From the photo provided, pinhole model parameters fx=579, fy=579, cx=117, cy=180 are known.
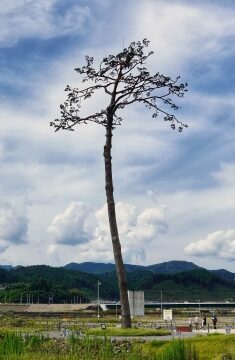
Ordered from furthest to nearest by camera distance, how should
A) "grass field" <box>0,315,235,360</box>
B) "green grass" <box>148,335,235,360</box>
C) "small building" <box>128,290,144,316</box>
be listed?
"small building" <box>128,290,144,316</box>
"green grass" <box>148,335,235,360</box>
"grass field" <box>0,315,235,360</box>

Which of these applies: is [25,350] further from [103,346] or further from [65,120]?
[65,120]

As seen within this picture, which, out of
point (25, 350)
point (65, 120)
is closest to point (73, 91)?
point (65, 120)

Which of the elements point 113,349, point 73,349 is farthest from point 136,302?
point 73,349

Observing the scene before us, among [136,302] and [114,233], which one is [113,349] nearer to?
[114,233]

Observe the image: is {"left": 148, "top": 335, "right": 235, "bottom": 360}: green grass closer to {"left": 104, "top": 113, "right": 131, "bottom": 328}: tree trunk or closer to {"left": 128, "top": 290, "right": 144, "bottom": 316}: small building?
{"left": 104, "top": 113, "right": 131, "bottom": 328}: tree trunk

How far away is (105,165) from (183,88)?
16.3 ft

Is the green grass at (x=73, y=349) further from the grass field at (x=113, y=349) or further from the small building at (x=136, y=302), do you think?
the small building at (x=136, y=302)

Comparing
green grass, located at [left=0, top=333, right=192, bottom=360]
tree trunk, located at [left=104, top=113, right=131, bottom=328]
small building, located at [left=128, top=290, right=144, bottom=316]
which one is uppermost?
tree trunk, located at [left=104, top=113, right=131, bottom=328]

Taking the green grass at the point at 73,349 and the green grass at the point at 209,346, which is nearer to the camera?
the green grass at the point at 73,349

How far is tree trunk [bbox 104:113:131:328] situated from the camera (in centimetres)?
2274

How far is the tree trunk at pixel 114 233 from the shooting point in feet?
74.6

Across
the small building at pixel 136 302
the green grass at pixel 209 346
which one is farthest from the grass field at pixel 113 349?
the small building at pixel 136 302

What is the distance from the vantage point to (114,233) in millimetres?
23344

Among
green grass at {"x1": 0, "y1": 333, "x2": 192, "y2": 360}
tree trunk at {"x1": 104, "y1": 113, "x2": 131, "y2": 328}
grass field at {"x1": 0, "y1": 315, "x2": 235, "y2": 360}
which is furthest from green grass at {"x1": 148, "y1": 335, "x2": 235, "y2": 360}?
tree trunk at {"x1": 104, "y1": 113, "x2": 131, "y2": 328}
